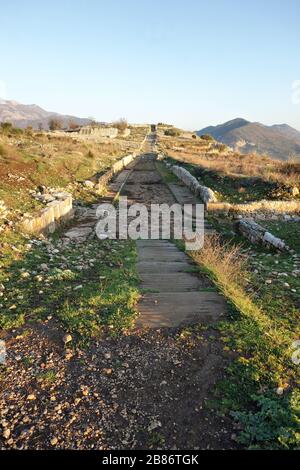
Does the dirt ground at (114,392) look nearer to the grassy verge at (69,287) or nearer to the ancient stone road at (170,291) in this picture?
the grassy verge at (69,287)

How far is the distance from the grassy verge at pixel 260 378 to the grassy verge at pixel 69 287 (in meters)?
1.48

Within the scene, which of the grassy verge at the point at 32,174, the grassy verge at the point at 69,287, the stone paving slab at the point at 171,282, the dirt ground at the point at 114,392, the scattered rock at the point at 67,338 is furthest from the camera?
the grassy verge at the point at 32,174

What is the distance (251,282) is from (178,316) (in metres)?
1.95

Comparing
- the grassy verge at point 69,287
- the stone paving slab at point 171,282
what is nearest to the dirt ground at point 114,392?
the grassy verge at point 69,287

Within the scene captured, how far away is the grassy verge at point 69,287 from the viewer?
482cm

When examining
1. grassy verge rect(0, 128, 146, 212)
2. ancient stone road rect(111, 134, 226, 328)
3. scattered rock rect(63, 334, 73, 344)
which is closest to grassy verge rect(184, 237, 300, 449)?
ancient stone road rect(111, 134, 226, 328)

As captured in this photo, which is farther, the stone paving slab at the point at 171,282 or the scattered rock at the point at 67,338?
the stone paving slab at the point at 171,282

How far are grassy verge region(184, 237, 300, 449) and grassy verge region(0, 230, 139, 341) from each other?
4.87ft

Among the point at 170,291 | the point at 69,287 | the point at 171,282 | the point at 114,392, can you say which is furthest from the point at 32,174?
the point at 114,392

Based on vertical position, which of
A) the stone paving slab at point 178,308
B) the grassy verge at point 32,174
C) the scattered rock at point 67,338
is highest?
the grassy verge at point 32,174

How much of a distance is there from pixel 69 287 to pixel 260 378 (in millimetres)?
3271

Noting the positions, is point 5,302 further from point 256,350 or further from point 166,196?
point 166,196

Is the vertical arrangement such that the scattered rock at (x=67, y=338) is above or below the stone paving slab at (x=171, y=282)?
below

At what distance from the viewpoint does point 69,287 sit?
5.81 m
